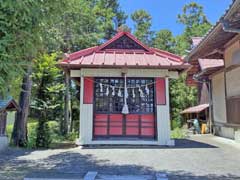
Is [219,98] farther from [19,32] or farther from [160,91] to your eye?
[19,32]

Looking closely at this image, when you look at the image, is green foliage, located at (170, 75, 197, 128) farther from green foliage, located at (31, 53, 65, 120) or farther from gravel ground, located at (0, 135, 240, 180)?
gravel ground, located at (0, 135, 240, 180)

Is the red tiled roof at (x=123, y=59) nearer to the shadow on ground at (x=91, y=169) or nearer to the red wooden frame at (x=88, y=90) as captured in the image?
the red wooden frame at (x=88, y=90)

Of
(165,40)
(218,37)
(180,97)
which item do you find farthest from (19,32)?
(165,40)

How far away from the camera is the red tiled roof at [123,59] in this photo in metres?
11.2

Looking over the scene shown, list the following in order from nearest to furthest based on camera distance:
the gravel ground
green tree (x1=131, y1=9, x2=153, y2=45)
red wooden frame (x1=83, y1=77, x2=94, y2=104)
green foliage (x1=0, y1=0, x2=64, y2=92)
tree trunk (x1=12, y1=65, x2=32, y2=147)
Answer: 1. green foliage (x1=0, y1=0, x2=64, y2=92)
2. the gravel ground
3. red wooden frame (x1=83, y1=77, x2=94, y2=104)
4. tree trunk (x1=12, y1=65, x2=32, y2=147)
5. green tree (x1=131, y1=9, x2=153, y2=45)

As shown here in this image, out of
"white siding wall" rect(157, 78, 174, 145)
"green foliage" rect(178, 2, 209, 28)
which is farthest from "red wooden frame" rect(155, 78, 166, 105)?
"green foliage" rect(178, 2, 209, 28)

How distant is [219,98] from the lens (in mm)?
14828

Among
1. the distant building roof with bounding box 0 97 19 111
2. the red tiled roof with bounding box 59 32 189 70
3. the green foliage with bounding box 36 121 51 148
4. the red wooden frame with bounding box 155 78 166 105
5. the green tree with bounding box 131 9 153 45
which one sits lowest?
the green foliage with bounding box 36 121 51 148

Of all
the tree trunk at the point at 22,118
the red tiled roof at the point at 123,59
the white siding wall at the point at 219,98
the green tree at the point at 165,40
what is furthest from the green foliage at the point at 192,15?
the tree trunk at the point at 22,118

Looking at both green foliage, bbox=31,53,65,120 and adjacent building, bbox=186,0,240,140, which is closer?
adjacent building, bbox=186,0,240,140

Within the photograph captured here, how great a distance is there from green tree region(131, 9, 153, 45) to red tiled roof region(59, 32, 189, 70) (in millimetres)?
24628

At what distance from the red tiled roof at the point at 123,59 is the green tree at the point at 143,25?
24628 mm

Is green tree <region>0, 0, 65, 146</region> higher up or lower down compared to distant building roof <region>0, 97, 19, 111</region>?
higher up

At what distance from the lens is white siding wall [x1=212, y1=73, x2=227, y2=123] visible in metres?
14.0
